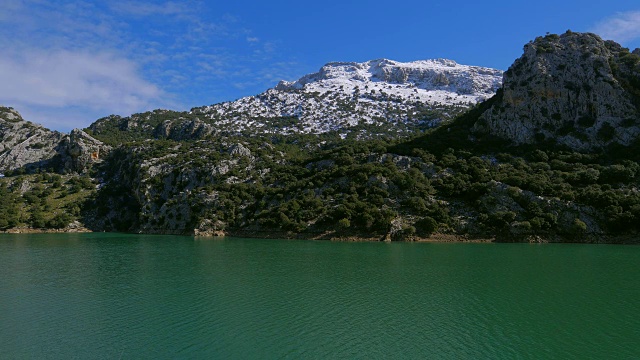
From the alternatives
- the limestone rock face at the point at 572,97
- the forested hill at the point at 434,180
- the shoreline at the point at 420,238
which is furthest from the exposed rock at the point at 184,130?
the limestone rock face at the point at 572,97

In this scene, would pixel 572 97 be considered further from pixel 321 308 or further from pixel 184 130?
pixel 184 130

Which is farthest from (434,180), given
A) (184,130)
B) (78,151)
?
(184,130)

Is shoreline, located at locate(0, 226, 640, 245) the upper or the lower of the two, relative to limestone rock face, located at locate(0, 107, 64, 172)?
lower

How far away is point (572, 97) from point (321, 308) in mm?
95495

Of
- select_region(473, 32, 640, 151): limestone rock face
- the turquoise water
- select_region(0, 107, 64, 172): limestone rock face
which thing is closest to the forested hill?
select_region(473, 32, 640, 151): limestone rock face

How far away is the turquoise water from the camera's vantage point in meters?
19.2

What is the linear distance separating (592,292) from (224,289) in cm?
2725

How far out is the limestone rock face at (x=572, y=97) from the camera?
90375 mm

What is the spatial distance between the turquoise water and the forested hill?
2549cm

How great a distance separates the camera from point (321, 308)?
25.8 metres

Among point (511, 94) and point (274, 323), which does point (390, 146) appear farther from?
point (274, 323)

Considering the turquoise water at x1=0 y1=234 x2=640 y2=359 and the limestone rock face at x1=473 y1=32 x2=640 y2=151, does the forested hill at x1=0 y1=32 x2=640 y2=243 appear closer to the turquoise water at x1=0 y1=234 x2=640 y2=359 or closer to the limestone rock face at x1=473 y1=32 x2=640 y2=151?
the limestone rock face at x1=473 y1=32 x2=640 y2=151

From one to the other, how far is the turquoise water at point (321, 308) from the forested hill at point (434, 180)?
25486 mm

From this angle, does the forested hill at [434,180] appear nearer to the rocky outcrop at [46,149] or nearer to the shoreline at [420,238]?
the shoreline at [420,238]
